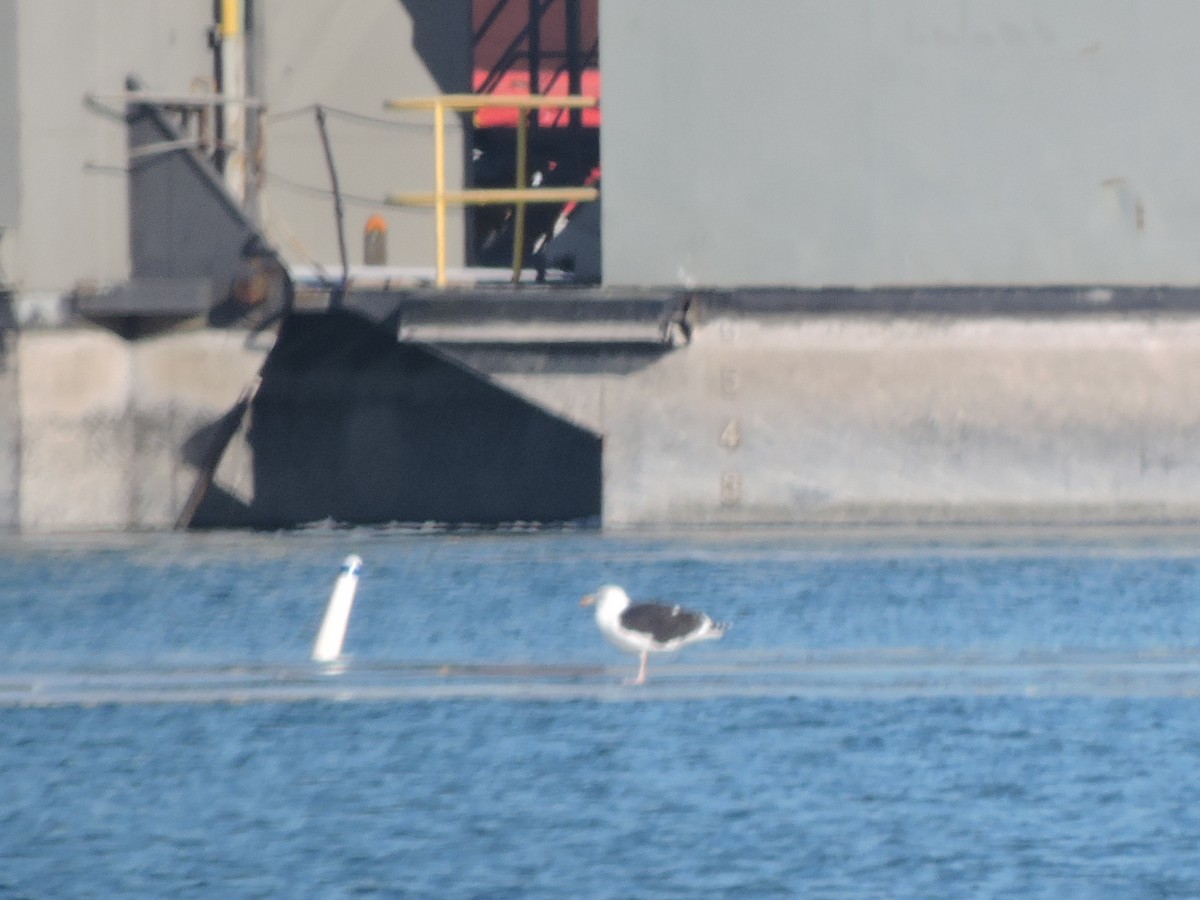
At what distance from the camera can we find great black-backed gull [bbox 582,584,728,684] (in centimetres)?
1250

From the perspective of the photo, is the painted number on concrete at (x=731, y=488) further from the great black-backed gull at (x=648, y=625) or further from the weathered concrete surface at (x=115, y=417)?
the great black-backed gull at (x=648, y=625)

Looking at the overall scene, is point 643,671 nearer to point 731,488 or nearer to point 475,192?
point 731,488

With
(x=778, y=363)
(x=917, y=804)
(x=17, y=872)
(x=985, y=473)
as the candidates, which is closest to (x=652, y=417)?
(x=778, y=363)

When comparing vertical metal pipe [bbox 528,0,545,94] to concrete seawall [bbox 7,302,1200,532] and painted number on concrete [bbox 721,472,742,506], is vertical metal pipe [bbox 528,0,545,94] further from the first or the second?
painted number on concrete [bbox 721,472,742,506]

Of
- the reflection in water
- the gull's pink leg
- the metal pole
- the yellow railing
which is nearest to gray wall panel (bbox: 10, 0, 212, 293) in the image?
the metal pole

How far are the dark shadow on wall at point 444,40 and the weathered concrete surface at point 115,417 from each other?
2.95 m

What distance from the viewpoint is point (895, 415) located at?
1733cm

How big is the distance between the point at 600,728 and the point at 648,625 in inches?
33.3

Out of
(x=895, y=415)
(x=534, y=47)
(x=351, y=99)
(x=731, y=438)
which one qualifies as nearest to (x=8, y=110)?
(x=351, y=99)

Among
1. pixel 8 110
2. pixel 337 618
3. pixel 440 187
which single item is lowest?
pixel 337 618

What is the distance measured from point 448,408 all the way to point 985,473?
4.34 meters

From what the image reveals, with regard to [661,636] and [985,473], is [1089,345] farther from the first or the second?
[661,636]

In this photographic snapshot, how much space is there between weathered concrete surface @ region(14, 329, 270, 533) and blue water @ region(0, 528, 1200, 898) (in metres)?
0.31

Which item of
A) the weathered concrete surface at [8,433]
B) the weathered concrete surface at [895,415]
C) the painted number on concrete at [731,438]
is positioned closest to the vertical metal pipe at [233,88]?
the weathered concrete surface at [8,433]
